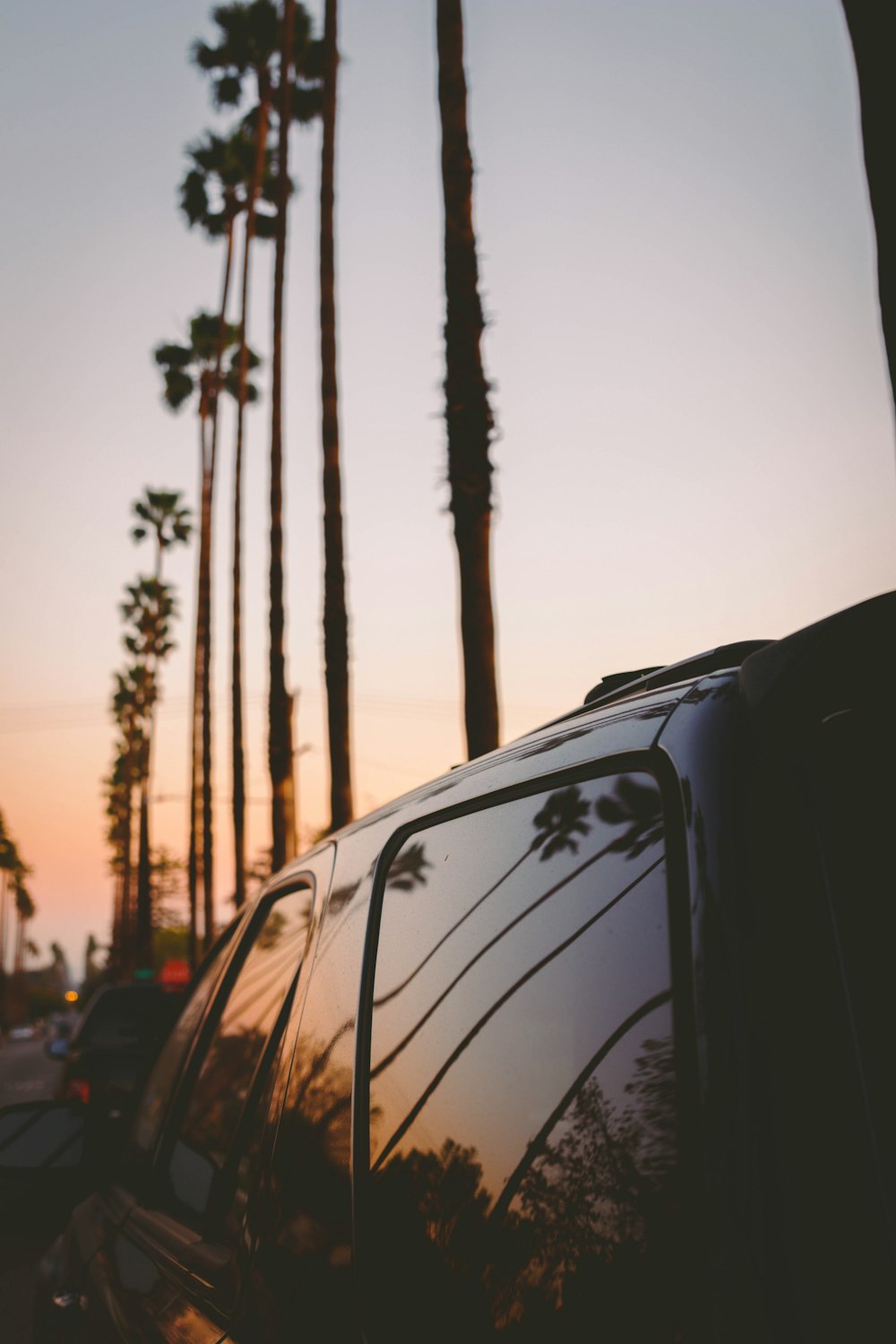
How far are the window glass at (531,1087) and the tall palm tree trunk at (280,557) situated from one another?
73.8 ft

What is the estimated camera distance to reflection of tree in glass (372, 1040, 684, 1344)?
98 cm

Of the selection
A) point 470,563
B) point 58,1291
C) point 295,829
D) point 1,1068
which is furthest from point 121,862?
point 58,1291

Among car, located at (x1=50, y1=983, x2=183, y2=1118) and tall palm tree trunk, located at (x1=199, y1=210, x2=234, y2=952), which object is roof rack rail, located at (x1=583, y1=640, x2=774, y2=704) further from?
tall palm tree trunk, located at (x1=199, y1=210, x2=234, y2=952)

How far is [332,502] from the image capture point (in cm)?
1936

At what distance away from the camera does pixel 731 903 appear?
1015 mm

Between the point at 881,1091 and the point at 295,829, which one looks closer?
the point at 881,1091

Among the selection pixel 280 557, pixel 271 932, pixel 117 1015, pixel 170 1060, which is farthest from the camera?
pixel 280 557

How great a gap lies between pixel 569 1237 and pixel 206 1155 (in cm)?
158

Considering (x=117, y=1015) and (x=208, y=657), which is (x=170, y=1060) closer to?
(x=117, y=1015)

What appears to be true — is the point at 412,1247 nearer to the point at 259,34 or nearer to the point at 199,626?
the point at 259,34

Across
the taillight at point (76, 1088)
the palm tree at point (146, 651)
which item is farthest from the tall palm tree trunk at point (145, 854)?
the taillight at point (76, 1088)

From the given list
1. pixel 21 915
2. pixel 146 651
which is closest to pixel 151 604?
pixel 146 651

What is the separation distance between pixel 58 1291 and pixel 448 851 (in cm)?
186

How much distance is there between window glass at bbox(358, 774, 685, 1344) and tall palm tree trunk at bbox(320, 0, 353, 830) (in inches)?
681
